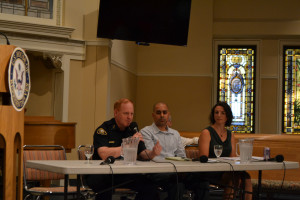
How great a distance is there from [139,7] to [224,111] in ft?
12.7

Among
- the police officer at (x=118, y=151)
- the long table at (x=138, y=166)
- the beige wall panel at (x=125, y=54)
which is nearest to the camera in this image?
the long table at (x=138, y=166)

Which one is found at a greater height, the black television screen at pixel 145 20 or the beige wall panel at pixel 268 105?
the black television screen at pixel 145 20

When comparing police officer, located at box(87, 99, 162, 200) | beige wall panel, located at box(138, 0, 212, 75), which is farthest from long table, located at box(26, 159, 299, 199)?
beige wall panel, located at box(138, 0, 212, 75)

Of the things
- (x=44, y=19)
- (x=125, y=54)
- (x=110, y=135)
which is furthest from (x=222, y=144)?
(x=125, y=54)

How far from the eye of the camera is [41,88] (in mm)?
7562

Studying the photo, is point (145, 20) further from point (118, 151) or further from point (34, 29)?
point (118, 151)

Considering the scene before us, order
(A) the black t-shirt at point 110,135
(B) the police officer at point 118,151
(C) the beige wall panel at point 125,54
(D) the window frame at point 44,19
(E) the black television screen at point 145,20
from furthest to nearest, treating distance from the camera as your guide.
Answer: (C) the beige wall panel at point 125,54
(E) the black television screen at point 145,20
(D) the window frame at point 44,19
(A) the black t-shirt at point 110,135
(B) the police officer at point 118,151

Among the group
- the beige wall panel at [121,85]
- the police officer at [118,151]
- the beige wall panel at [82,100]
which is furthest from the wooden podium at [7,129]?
the beige wall panel at [121,85]

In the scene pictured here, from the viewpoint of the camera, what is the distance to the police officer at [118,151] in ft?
12.1

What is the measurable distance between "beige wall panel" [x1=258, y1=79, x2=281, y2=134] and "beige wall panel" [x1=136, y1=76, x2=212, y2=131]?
1192 millimetres

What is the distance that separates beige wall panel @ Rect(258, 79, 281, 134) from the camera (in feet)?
36.1

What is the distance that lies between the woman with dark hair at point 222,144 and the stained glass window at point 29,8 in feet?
11.5

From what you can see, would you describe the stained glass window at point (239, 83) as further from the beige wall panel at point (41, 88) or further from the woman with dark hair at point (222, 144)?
the woman with dark hair at point (222, 144)

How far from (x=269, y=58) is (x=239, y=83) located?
0.83 meters
